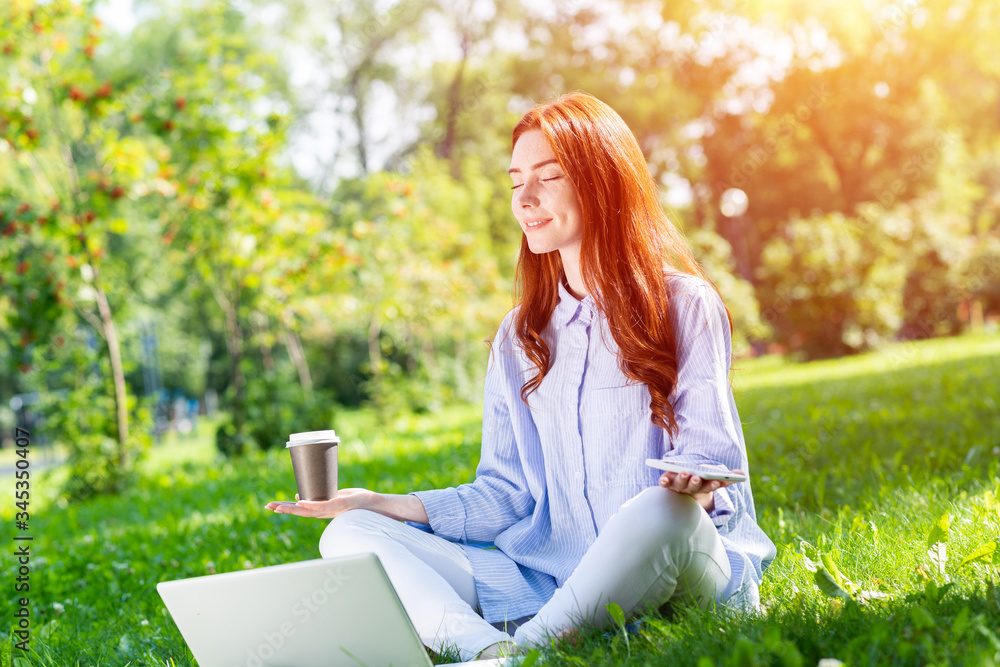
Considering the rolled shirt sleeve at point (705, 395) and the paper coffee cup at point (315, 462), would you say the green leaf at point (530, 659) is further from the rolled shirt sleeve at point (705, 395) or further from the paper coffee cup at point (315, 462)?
the paper coffee cup at point (315, 462)

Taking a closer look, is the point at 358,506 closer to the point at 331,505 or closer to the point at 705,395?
the point at 331,505

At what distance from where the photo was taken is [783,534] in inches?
106

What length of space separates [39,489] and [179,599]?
5.89m

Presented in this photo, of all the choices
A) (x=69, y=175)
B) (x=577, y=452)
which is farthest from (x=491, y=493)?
(x=69, y=175)

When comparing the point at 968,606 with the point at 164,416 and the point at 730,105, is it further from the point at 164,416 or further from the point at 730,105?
the point at 730,105

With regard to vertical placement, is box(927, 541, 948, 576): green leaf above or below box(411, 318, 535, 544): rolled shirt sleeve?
below

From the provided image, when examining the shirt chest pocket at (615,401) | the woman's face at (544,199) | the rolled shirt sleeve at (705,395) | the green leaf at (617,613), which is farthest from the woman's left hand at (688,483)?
the woman's face at (544,199)

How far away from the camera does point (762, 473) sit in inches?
157

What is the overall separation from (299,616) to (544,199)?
3.72 feet

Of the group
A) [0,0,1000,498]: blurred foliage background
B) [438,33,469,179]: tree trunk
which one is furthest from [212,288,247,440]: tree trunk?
[438,33,469,179]: tree trunk

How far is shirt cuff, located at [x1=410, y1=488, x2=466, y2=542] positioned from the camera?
221 cm

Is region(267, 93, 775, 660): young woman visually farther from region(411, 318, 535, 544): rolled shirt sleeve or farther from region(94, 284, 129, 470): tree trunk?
region(94, 284, 129, 470): tree trunk

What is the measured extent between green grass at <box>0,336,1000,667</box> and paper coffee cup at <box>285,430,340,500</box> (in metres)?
0.63

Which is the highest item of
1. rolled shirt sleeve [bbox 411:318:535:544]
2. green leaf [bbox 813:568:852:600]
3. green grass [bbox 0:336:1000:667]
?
rolled shirt sleeve [bbox 411:318:535:544]
